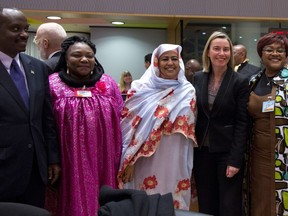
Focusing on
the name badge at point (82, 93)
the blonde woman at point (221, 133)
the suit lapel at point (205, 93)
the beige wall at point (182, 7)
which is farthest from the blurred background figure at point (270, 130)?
the beige wall at point (182, 7)

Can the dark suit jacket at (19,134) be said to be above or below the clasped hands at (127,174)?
above

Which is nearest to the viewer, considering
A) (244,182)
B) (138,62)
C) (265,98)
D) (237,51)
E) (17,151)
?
(17,151)

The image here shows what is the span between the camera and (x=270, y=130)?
301 cm

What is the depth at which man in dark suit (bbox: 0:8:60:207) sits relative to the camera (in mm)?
2346

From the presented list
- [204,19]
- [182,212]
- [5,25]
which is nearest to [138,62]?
[204,19]

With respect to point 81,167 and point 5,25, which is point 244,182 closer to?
point 81,167

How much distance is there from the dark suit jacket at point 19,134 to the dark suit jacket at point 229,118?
1.19 meters

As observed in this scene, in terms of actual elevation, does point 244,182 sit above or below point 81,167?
below

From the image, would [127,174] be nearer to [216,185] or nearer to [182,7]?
[216,185]

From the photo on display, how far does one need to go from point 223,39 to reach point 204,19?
3.08 m

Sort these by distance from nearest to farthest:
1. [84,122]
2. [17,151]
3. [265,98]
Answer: [17,151] → [84,122] → [265,98]

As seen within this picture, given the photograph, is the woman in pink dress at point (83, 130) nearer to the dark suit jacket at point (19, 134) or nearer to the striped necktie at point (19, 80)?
the dark suit jacket at point (19, 134)

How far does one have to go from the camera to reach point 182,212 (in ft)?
5.54

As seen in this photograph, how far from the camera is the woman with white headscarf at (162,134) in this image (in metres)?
3.05
